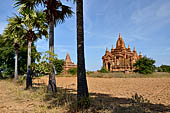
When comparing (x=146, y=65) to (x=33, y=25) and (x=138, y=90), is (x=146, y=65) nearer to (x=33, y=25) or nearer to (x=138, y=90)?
(x=138, y=90)

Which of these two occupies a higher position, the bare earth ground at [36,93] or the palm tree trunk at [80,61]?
the palm tree trunk at [80,61]

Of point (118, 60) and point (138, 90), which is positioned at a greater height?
point (118, 60)

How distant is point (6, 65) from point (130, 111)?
23005mm

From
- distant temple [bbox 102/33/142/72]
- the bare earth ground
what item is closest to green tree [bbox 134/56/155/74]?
distant temple [bbox 102/33/142/72]

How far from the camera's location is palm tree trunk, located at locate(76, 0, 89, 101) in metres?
4.53

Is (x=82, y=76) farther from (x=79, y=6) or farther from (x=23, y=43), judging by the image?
(x=23, y=43)

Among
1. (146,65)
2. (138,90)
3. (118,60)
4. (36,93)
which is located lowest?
(138,90)

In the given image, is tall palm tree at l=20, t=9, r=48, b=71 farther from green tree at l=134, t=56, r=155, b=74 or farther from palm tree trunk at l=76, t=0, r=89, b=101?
green tree at l=134, t=56, r=155, b=74

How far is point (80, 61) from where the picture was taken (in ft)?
15.2

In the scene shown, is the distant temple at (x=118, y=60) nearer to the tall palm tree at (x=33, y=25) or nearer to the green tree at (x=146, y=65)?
the green tree at (x=146, y=65)

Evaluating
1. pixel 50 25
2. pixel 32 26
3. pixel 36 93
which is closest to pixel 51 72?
pixel 36 93

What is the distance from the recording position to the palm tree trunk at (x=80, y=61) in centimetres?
453

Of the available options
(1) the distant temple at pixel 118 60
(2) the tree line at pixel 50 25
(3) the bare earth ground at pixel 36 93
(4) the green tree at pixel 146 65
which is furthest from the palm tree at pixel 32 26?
(1) the distant temple at pixel 118 60

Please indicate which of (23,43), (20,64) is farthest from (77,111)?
(20,64)
